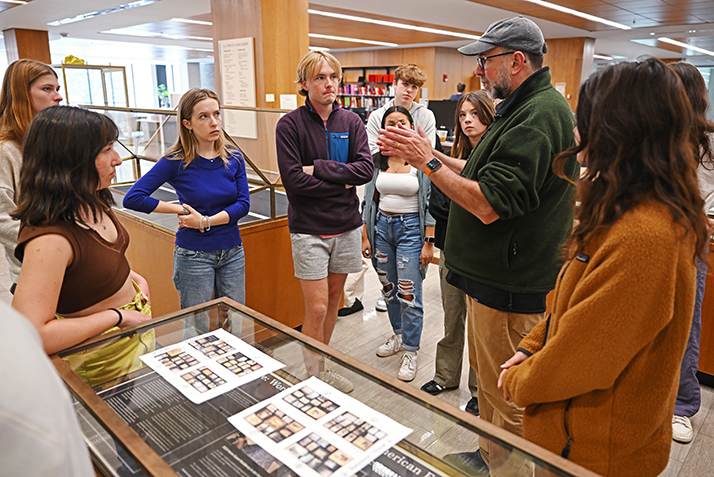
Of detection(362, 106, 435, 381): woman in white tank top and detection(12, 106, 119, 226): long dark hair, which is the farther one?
detection(362, 106, 435, 381): woman in white tank top

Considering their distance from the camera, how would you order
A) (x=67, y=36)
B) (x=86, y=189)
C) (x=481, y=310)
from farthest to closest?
(x=67, y=36), (x=481, y=310), (x=86, y=189)

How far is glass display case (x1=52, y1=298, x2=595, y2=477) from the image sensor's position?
922 millimetres

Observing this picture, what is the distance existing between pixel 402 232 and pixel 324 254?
539 mm

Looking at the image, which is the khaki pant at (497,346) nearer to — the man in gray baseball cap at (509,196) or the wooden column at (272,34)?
the man in gray baseball cap at (509,196)

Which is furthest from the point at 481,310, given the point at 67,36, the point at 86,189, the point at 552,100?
the point at 67,36

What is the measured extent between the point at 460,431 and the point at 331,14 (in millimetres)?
9144

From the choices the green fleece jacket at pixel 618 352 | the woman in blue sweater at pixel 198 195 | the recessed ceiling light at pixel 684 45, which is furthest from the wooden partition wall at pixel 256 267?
the recessed ceiling light at pixel 684 45

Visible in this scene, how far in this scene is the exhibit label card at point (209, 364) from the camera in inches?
45.4

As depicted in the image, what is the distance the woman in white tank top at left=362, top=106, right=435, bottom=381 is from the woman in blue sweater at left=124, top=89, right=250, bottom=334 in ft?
2.77

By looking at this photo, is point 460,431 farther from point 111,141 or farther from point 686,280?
point 111,141

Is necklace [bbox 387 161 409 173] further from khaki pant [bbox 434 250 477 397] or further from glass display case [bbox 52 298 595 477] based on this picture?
glass display case [bbox 52 298 595 477]

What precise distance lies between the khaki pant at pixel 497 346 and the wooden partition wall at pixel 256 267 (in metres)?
1.55

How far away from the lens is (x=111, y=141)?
138cm

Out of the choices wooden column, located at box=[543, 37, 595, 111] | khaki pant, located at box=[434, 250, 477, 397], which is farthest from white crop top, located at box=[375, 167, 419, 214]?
wooden column, located at box=[543, 37, 595, 111]
